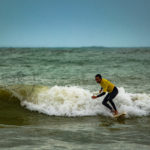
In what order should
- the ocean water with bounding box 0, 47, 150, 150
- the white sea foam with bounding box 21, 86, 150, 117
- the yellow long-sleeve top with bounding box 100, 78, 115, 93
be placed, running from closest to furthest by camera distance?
the ocean water with bounding box 0, 47, 150, 150 → the yellow long-sleeve top with bounding box 100, 78, 115, 93 → the white sea foam with bounding box 21, 86, 150, 117

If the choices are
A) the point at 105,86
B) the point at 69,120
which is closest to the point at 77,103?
the point at 69,120

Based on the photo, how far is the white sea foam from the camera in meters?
9.15

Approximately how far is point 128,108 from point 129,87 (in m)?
4.49

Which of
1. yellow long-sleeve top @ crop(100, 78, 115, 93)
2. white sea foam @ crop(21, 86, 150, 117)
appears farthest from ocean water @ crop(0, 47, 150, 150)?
yellow long-sleeve top @ crop(100, 78, 115, 93)

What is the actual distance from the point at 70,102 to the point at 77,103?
30 centimetres

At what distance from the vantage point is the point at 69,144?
16.5 feet

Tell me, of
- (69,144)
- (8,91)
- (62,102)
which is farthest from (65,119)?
(8,91)

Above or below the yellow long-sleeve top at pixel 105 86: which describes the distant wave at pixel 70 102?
below

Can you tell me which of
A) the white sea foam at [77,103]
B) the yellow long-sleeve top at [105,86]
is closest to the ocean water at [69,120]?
the white sea foam at [77,103]

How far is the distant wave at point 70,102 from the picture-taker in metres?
9.16

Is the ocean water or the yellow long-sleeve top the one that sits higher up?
the yellow long-sleeve top

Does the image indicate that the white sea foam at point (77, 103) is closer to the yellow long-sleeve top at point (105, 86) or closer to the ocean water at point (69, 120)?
the ocean water at point (69, 120)

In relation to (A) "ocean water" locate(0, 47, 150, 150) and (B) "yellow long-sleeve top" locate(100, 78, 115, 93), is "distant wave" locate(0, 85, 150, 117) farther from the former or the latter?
(B) "yellow long-sleeve top" locate(100, 78, 115, 93)

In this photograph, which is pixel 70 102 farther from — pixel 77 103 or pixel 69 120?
pixel 69 120
